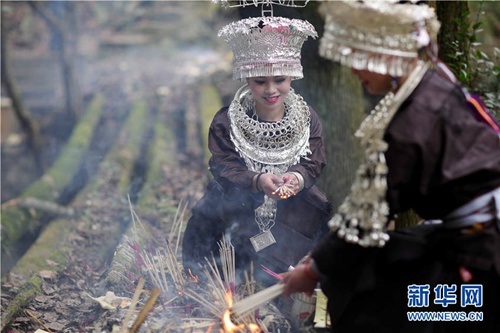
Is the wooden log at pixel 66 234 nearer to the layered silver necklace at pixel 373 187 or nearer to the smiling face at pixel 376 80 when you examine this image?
the layered silver necklace at pixel 373 187

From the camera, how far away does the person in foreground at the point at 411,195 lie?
2.65 metres

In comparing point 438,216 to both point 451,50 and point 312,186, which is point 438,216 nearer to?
point 312,186

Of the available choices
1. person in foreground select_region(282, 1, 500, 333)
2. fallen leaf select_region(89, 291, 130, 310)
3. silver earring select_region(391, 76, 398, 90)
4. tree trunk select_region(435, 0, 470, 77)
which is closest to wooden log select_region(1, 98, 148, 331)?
fallen leaf select_region(89, 291, 130, 310)

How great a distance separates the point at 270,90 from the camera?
13.1ft

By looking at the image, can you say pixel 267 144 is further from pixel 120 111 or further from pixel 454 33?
pixel 120 111

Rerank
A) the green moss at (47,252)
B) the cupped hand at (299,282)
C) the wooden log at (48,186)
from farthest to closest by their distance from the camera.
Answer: the wooden log at (48,186) < the green moss at (47,252) < the cupped hand at (299,282)

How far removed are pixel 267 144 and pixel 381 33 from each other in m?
1.67

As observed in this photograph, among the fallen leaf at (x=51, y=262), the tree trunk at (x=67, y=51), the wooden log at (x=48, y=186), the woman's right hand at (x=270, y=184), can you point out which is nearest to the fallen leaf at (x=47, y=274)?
the fallen leaf at (x=51, y=262)

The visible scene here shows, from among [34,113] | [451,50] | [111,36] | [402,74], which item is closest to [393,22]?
[402,74]

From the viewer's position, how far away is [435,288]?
286cm

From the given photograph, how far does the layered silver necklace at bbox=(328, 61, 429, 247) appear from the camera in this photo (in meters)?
2.64

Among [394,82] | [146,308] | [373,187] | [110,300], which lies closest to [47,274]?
[110,300]

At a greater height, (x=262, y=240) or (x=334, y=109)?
(x=334, y=109)

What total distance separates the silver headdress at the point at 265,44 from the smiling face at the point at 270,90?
2.2 inches
